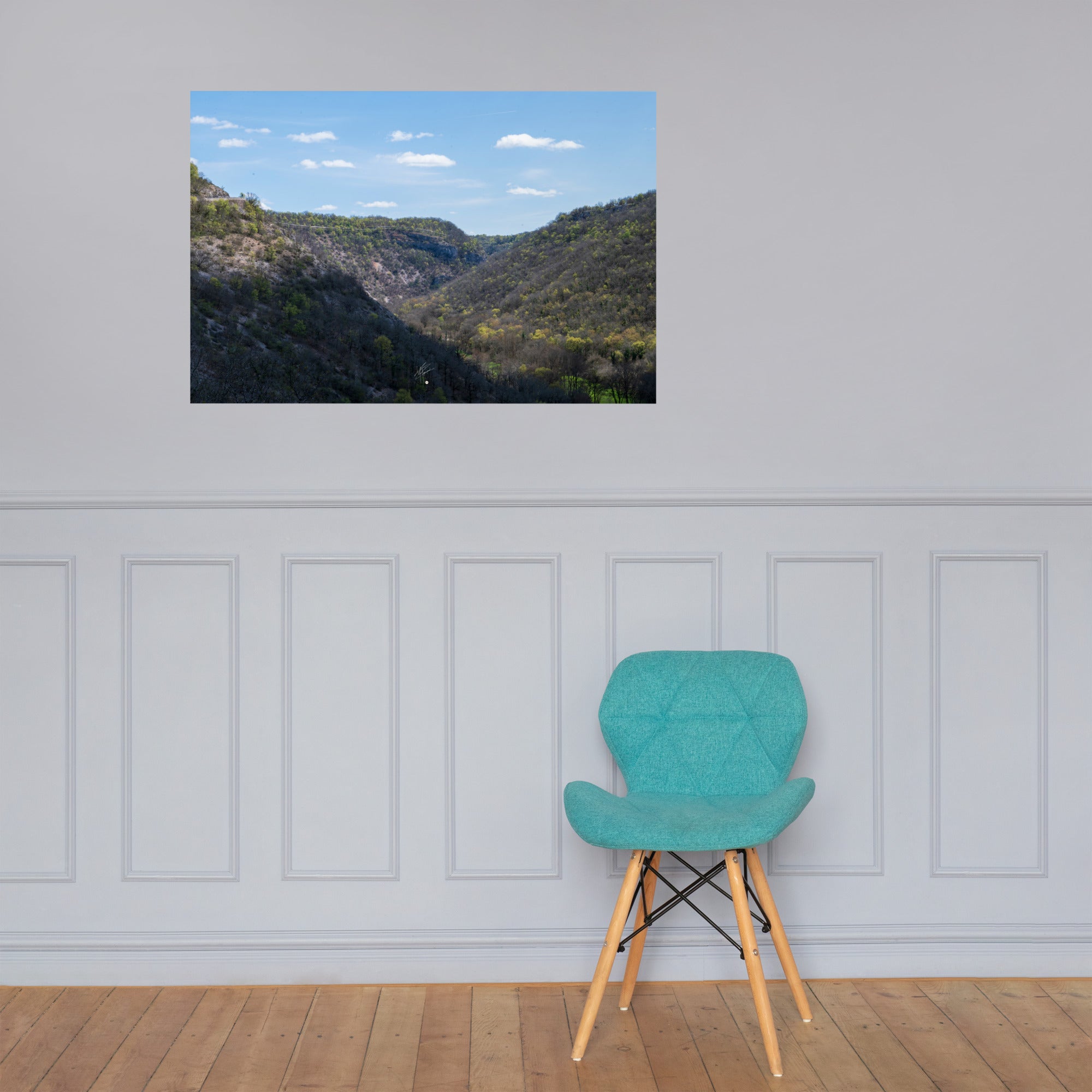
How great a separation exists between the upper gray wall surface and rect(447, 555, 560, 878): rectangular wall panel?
26 centimetres

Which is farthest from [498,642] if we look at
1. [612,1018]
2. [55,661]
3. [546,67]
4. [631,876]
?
[546,67]

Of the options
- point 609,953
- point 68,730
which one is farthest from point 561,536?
point 68,730

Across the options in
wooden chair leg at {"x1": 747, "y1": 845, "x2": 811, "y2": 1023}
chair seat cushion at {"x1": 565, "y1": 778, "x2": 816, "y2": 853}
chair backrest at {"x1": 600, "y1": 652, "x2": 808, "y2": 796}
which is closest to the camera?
chair seat cushion at {"x1": 565, "y1": 778, "x2": 816, "y2": 853}

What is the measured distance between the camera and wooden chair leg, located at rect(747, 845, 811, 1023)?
1992 mm

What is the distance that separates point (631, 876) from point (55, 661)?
1525 mm

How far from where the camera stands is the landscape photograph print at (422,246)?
7.61ft

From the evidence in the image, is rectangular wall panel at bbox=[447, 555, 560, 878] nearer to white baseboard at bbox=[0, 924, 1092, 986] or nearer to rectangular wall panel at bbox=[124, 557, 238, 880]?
white baseboard at bbox=[0, 924, 1092, 986]

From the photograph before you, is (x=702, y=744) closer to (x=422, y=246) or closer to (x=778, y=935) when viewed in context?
(x=778, y=935)

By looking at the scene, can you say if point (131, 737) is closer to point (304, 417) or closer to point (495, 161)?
point (304, 417)

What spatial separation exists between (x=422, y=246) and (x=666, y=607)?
3.65 feet

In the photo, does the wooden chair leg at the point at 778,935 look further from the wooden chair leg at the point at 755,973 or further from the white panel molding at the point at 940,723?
the white panel molding at the point at 940,723

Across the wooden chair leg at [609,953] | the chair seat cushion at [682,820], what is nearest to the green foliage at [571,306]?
the chair seat cushion at [682,820]

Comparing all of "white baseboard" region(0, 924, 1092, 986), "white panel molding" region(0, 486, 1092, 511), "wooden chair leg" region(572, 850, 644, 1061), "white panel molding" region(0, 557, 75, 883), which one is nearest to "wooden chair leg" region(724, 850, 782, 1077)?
"wooden chair leg" region(572, 850, 644, 1061)

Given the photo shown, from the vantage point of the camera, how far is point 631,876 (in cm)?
190
